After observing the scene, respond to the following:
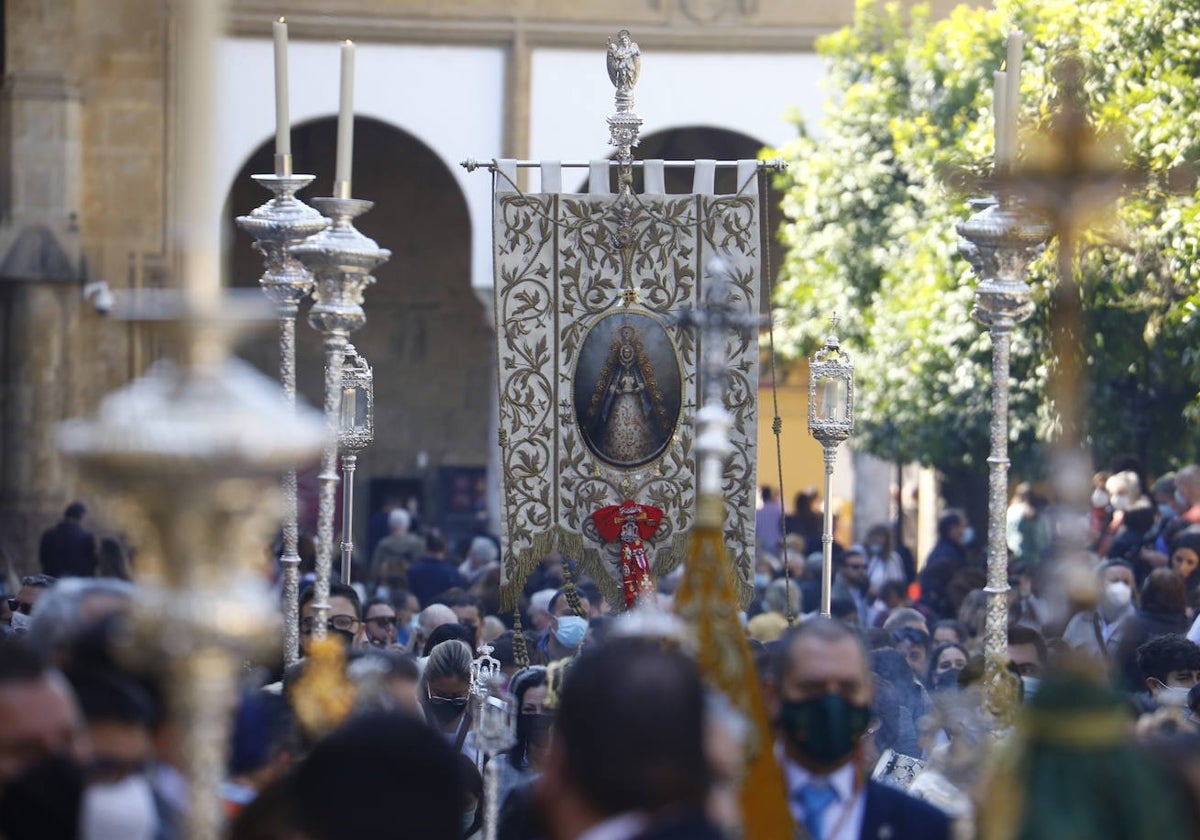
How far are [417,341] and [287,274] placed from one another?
1857cm

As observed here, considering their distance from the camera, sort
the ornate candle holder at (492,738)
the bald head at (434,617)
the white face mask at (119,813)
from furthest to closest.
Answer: the bald head at (434,617), the ornate candle holder at (492,738), the white face mask at (119,813)

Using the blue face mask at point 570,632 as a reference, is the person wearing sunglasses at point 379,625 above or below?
below

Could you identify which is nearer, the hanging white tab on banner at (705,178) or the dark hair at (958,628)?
the hanging white tab on banner at (705,178)

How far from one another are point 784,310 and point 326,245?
1357 cm

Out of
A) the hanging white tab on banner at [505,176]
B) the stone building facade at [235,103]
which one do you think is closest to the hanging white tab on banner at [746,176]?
the hanging white tab on banner at [505,176]

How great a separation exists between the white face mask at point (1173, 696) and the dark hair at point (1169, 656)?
0.05 m

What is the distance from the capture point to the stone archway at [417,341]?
2483 centimetres

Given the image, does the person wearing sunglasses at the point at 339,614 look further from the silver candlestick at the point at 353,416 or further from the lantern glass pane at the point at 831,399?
the lantern glass pane at the point at 831,399

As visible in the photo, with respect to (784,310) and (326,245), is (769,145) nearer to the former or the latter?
(784,310)

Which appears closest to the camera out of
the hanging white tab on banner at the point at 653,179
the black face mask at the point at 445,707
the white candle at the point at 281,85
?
the white candle at the point at 281,85

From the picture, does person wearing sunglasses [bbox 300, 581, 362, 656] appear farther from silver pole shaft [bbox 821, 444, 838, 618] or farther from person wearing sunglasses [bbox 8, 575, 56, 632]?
silver pole shaft [bbox 821, 444, 838, 618]

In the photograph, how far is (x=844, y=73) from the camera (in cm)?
1892

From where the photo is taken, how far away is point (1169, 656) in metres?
7.31

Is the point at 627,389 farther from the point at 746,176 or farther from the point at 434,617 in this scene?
the point at 434,617
